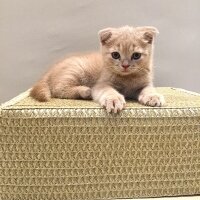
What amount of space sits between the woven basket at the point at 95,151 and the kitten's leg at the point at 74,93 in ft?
0.59

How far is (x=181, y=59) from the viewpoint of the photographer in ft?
6.56

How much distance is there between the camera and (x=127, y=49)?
133 centimetres

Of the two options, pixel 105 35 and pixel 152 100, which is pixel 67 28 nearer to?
pixel 105 35

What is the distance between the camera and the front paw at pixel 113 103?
3.83 feet

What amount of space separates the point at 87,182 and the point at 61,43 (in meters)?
0.92

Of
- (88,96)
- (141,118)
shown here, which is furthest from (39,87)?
(141,118)

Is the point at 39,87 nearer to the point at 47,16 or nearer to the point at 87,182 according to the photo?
the point at 87,182

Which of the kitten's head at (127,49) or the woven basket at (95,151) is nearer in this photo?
the woven basket at (95,151)

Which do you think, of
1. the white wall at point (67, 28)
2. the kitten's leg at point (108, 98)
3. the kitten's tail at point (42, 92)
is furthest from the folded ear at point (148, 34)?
the white wall at point (67, 28)

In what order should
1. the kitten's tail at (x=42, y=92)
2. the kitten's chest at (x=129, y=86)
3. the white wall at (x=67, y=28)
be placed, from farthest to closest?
1. the white wall at (x=67, y=28)
2. the kitten's chest at (x=129, y=86)
3. the kitten's tail at (x=42, y=92)

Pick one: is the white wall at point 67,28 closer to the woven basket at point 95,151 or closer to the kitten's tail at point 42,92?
the kitten's tail at point 42,92

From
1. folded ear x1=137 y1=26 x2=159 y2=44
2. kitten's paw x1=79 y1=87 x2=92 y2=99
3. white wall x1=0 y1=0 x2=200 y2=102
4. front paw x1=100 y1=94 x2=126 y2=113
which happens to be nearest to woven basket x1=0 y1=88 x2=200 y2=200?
front paw x1=100 y1=94 x2=126 y2=113

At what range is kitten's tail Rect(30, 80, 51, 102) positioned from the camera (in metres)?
1.31

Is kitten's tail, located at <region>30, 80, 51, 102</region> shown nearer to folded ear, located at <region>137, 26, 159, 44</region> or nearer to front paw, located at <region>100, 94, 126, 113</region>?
front paw, located at <region>100, 94, 126, 113</region>
